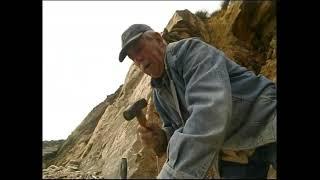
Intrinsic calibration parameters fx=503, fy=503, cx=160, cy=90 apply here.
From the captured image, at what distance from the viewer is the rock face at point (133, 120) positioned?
6.07 feet

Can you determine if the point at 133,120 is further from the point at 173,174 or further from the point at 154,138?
the point at 173,174

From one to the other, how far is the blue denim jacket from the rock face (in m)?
0.15

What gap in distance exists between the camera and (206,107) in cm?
151

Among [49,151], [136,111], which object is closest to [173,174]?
[136,111]

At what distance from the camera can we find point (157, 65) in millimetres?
1774

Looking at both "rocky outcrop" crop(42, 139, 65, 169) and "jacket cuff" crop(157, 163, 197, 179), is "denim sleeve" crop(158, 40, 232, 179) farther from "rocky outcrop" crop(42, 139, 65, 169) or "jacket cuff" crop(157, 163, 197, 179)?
"rocky outcrop" crop(42, 139, 65, 169)

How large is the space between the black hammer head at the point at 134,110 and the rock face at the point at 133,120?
4.2 inches

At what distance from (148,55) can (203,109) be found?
37 centimetres

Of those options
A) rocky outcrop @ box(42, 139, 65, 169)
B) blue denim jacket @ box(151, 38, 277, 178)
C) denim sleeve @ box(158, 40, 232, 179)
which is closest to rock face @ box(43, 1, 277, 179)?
rocky outcrop @ box(42, 139, 65, 169)
